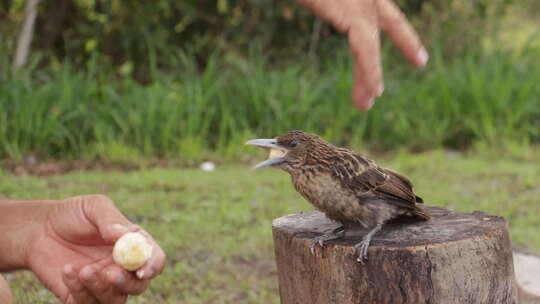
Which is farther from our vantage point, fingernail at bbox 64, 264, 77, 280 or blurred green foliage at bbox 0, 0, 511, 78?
blurred green foliage at bbox 0, 0, 511, 78

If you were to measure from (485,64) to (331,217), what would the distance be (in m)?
6.12

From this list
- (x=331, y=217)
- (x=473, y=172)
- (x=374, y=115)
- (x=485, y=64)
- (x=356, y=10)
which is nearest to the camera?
(x=356, y=10)

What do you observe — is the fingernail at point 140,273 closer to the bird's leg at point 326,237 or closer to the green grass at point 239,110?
the bird's leg at point 326,237

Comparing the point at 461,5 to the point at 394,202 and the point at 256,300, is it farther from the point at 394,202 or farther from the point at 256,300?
the point at 394,202

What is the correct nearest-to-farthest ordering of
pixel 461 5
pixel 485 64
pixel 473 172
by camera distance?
1. pixel 473 172
2. pixel 485 64
3. pixel 461 5

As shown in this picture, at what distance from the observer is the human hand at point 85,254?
2713mm

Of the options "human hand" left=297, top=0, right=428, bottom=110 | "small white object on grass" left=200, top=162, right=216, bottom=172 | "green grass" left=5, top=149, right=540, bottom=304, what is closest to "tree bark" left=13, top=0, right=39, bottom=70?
"green grass" left=5, top=149, right=540, bottom=304

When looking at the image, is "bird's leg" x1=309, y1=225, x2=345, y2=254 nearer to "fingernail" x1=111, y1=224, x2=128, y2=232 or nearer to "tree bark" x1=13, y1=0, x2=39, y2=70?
"fingernail" x1=111, y1=224, x2=128, y2=232

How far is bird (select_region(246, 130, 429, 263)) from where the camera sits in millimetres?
3188

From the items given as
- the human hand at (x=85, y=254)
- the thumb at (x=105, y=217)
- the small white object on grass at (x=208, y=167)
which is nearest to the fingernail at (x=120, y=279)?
the human hand at (x=85, y=254)

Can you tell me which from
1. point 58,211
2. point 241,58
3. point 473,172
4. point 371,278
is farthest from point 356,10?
point 241,58

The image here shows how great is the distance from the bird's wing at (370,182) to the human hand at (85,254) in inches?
32.7

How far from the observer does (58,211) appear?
3197 millimetres

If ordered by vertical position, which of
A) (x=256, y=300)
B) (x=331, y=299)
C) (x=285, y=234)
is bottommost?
(x=256, y=300)
